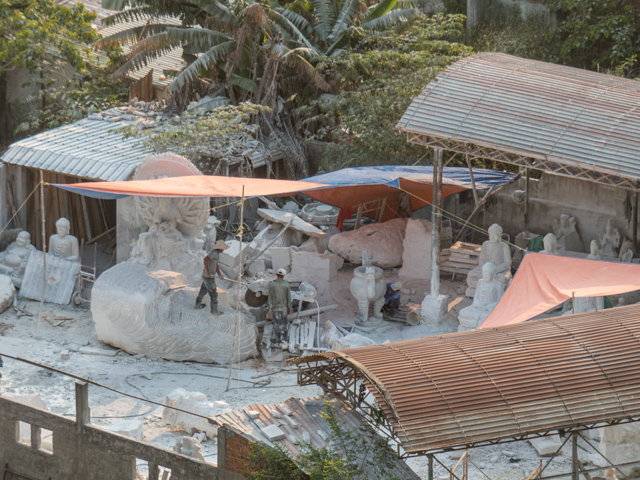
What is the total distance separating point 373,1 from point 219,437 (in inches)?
759

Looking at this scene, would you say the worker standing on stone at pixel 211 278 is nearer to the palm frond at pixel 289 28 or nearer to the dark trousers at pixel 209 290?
the dark trousers at pixel 209 290

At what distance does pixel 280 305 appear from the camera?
59.3 feet

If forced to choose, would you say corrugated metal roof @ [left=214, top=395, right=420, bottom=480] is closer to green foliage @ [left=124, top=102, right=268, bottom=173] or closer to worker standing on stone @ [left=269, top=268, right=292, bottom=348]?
worker standing on stone @ [left=269, top=268, right=292, bottom=348]

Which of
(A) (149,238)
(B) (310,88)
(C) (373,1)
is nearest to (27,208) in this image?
(A) (149,238)

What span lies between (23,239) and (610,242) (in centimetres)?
1179

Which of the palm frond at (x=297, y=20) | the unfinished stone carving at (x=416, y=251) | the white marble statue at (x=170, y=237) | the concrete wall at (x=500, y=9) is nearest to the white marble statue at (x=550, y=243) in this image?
the unfinished stone carving at (x=416, y=251)

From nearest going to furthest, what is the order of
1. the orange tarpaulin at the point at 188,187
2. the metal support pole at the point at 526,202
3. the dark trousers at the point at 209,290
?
the orange tarpaulin at the point at 188,187
the dark trousers at the point at 209,290
the metal support pole at the point at 526,202

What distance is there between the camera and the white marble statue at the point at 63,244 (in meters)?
21.0

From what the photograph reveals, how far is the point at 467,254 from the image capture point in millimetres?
20891

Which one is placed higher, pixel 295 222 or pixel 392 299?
pixel 295 222

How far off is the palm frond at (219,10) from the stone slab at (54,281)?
7404mm

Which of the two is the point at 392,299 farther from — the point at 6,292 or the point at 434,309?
the point at 6,292

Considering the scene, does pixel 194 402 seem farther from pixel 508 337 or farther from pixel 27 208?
pixel 27 208

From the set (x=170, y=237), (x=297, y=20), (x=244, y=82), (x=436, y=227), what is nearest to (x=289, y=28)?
(x=297, y=20)
